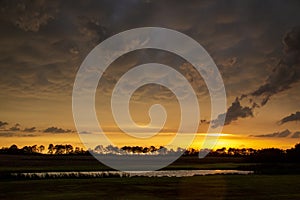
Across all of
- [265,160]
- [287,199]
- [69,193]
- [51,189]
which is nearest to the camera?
[287,199]

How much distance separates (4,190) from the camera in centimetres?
4062

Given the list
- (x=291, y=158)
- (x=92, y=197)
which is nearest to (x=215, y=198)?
(x=92, y=197)

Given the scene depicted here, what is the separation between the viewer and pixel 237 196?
118 ft

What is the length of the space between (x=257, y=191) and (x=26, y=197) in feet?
72.0

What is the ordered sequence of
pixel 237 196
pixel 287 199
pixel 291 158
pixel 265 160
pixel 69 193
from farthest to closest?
pixel 265 160 < pixel 291 158 < pixel 69 193 < pixel 237 196 < pixel 287 199

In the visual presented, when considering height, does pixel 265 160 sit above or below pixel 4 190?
above

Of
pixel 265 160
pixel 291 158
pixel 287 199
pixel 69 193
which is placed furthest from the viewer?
pixel 265 160

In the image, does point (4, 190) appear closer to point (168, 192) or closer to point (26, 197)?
point (26, 197)

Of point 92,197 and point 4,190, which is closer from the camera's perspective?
point 92,197

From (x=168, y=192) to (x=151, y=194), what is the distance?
2.43 metres

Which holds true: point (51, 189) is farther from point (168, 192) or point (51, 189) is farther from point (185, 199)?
point (185, 199)

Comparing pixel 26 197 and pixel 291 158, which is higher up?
pixel 291 158

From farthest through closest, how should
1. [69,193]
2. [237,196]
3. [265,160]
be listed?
[265,160] < [69,193] < [237,196]

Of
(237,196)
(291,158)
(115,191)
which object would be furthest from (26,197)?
(291,158)
